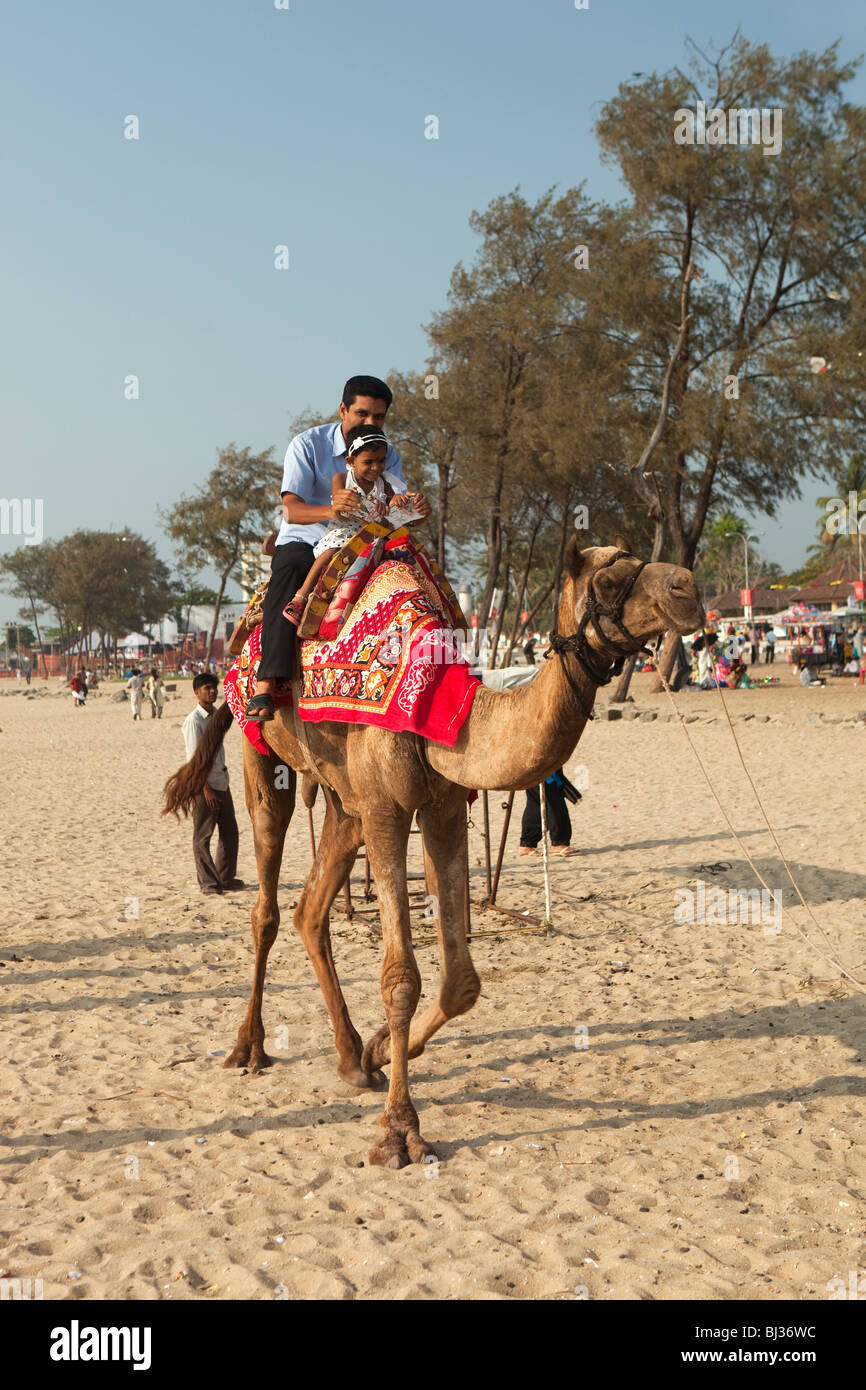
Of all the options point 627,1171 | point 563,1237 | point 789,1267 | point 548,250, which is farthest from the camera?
point 548,250

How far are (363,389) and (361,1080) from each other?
3527 mm

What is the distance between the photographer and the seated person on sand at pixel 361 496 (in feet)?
17.8

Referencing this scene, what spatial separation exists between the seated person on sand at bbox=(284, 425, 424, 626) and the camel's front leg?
116cm

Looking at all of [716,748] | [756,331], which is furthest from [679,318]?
[716,748]

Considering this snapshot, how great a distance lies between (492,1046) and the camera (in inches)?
260

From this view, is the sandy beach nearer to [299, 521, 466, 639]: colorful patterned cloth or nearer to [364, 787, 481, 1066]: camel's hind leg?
[364, 787, 481, 1066]: camel's hind leg

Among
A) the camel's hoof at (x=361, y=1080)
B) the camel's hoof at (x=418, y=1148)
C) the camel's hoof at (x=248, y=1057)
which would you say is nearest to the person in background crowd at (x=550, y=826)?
the camel's hoof at (x=248, y=1057)

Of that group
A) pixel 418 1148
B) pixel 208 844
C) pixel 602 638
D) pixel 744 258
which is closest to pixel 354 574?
pixel 602 638

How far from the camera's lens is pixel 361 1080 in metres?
5.96

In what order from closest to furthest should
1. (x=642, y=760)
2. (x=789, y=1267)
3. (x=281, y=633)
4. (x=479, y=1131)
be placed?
(x=789, y=1267) → (x=479, y=1131) → (x=281, y=633) → (x=642, y=760)

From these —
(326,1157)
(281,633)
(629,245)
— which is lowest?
(326,1157)

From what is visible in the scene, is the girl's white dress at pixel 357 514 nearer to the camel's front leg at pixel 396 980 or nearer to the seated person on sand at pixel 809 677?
the camel's front leg at pixel 396 980

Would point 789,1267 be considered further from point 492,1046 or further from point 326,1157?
point 492,1046

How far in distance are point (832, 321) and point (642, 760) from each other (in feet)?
63.8
